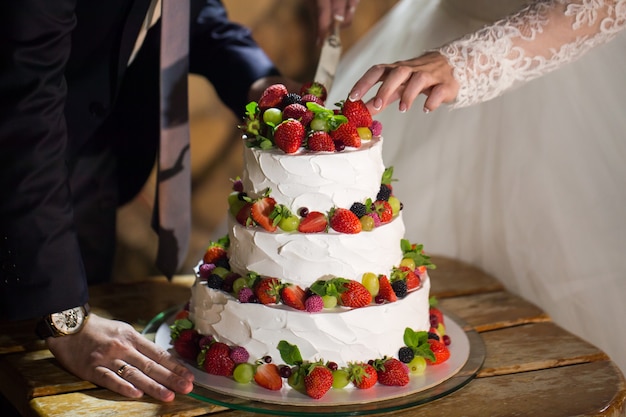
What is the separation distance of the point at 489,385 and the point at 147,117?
1.31 m

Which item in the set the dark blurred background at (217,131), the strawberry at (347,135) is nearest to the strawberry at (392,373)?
the strawberry at (347,135)

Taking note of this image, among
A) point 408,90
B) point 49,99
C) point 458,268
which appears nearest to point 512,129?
point 458,268

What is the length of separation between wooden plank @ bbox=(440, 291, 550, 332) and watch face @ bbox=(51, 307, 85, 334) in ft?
2.95

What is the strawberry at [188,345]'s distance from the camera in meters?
1.80

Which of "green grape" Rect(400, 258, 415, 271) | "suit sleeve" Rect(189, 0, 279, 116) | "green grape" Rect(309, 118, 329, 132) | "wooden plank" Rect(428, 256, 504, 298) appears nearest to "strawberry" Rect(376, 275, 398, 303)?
"green grape" Rect(400, 258, 415, 271)

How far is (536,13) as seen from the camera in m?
1.99

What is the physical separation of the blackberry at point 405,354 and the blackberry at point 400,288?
0.11 meters

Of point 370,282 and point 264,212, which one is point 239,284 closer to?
point 264,212

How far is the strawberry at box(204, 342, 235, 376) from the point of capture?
1.72m

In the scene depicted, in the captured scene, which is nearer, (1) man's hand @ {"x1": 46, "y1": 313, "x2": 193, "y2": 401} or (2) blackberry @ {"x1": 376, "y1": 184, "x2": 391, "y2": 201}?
(1) man's hand @ {"x1": 46, "y1": 313, "x2": 193, "y2": 401}

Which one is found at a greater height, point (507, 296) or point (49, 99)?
point (49, 99)

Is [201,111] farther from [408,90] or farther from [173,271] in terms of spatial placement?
[408,90]

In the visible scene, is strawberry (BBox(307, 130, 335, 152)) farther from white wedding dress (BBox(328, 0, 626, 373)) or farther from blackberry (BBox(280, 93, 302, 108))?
white wedding dress (BBox(328, 0, 626, 373))

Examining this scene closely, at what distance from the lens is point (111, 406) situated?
1.64 meters
